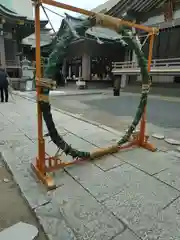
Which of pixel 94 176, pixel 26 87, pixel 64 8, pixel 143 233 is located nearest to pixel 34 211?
pixel 94 176

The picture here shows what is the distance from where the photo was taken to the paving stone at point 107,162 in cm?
242

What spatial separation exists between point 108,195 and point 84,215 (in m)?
0.37

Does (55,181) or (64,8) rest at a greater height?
(64,8)

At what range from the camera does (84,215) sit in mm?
1582

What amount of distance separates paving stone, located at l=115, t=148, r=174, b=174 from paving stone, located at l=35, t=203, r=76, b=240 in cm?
128

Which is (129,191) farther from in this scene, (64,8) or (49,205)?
(64,8)

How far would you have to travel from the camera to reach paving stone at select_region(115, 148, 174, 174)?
94.7 inches

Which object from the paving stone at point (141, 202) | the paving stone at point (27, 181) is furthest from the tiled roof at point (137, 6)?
the paving stone at point (27, 181)

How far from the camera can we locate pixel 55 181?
6.84 feet

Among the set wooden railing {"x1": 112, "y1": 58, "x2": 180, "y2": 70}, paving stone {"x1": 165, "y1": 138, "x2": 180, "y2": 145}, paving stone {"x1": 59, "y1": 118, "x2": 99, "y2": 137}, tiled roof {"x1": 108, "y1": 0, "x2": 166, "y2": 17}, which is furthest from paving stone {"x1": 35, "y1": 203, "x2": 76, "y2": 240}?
tiled roof {"x1": 108, "y1": 0, "x2": 166, "y2": 17}

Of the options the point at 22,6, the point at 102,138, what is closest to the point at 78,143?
the point at 102,138

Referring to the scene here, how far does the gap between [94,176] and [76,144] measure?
1.14m

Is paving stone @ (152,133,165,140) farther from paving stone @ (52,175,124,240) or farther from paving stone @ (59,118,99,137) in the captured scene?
paving stone @ (52,175,124,240)

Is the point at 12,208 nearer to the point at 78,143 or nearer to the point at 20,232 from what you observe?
the point at 20,232
